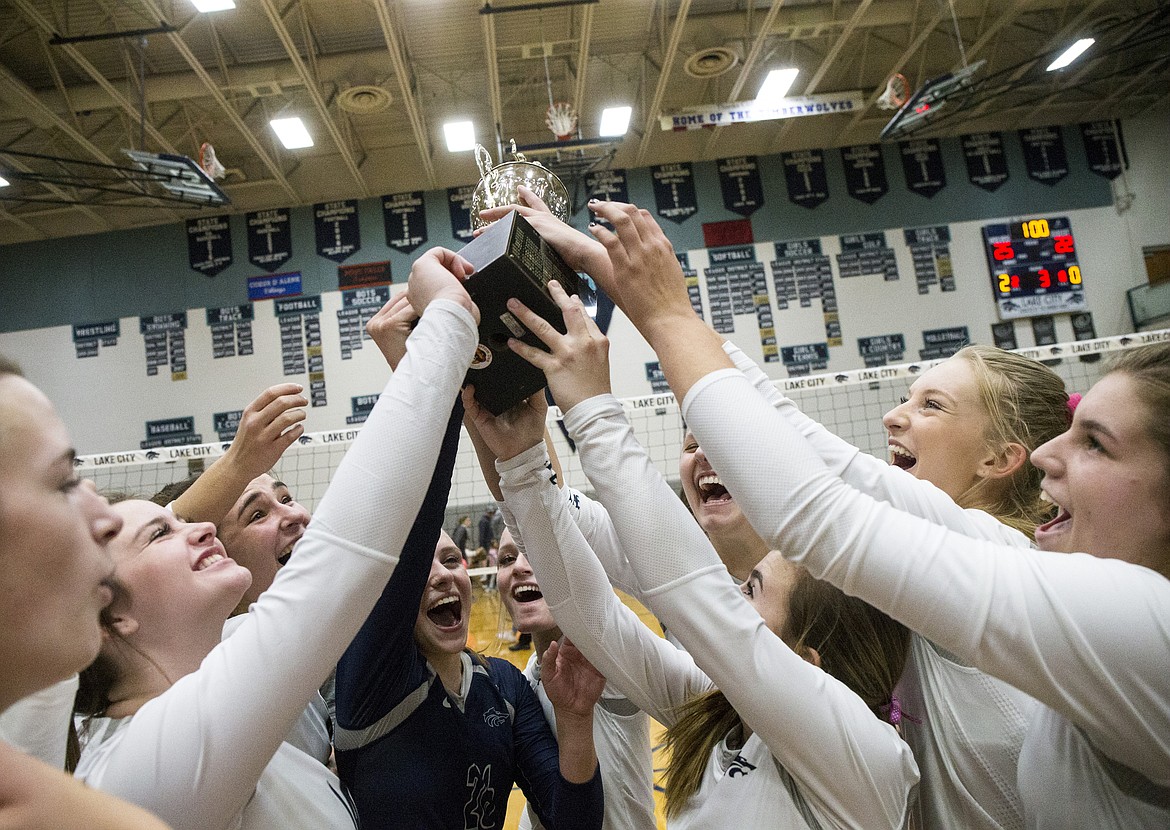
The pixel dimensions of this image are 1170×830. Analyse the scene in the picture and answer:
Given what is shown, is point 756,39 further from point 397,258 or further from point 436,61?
point 397,258

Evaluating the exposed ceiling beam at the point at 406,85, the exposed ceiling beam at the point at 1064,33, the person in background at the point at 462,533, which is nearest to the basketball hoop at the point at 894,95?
the exposed ceiling beam at the point at 1064,33

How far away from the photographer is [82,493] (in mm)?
783

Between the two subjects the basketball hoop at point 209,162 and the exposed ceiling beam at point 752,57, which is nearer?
the exposed ceiling beam at point 752,57

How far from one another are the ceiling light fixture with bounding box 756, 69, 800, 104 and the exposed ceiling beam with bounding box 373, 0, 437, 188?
4.05 m

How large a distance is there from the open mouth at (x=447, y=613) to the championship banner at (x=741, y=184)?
9.61 meters

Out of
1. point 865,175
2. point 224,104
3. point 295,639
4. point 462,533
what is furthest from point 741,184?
point 295,639

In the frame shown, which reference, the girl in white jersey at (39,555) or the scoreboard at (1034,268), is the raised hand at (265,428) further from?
the scoreboard at (1034,268)

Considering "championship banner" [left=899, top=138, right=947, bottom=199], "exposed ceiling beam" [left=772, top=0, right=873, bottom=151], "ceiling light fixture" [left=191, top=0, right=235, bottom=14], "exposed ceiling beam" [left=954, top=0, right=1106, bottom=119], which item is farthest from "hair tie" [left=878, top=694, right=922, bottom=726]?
"championship banner" [left=899, top=138, right=947, bottom=199]

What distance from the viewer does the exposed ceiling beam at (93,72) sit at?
7035mm

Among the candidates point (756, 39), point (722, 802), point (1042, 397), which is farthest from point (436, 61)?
point (722, 802)

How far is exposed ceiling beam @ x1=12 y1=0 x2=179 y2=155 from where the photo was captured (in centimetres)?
704

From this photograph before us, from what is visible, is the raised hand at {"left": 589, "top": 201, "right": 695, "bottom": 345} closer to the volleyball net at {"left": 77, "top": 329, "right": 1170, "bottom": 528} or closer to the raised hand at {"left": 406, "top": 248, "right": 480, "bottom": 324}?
the raised hand at {"left": 406, "top": 248, "right": 480, "bottom": 324}

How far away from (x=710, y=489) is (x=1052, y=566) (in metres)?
1.36

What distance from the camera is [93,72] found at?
7.81 meters
